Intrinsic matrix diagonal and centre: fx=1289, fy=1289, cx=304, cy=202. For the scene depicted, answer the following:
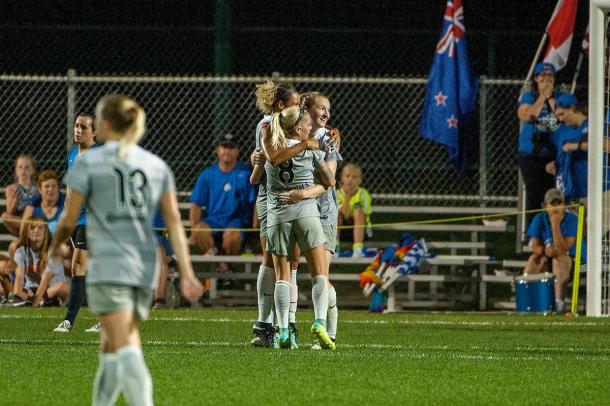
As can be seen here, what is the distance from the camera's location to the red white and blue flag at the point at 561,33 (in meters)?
17.1

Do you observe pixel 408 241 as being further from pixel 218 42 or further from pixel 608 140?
pixel 218 42

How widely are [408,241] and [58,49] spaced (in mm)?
14599

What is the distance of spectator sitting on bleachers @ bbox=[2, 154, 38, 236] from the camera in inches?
632

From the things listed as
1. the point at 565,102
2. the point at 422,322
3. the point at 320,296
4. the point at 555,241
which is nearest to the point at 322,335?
the point at 320,296

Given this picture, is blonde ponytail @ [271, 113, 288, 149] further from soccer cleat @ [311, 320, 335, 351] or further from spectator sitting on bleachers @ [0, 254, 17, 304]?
spectator sitting on bleachers @ [0, 254, 17, 304]

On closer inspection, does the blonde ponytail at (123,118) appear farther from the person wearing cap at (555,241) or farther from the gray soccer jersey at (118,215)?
the person wearing cap at (555,241)

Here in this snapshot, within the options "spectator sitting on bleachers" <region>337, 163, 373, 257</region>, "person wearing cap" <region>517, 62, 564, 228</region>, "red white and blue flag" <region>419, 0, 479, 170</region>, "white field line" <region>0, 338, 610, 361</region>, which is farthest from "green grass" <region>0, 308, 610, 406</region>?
"red white and blue flag" <region>419, 0, 479, 170</region>

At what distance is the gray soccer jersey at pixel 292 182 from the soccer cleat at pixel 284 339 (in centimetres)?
84

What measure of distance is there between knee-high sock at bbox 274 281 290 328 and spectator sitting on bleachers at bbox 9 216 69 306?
620cm

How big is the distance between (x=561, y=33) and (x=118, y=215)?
40.8 ft

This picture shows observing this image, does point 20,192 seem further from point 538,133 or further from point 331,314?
point 331,314

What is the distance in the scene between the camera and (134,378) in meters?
5.60

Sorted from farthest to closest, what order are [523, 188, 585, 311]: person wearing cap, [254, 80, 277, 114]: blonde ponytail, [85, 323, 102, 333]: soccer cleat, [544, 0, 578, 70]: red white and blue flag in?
1. [544, 0, 578, 70]: red white and blue flag
2. [523, 188, 585, 311]: person wearing cap
3. [85, 323, 102, 333]: soccer cleat
4. [254, 80, 277, 114]: blonde ponytail

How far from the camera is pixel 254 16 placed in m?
30.0
